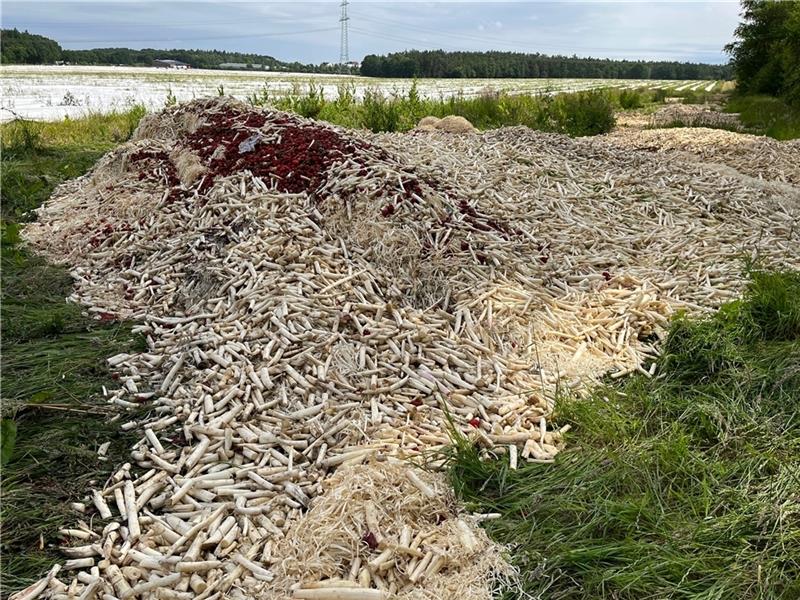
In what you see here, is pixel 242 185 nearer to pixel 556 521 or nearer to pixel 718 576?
pixel 556 521

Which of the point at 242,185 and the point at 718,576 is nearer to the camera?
the point at 718,576

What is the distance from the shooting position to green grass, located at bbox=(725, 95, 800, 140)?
10773 mm

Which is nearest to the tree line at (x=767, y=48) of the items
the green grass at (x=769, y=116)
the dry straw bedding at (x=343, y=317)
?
the green grass at (x=769, y=116)

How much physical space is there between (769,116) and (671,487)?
13700mm

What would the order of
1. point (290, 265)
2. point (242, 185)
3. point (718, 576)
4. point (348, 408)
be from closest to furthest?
point (718, 576) → point (348, 408) → point (290, 265) → point (242, 185)

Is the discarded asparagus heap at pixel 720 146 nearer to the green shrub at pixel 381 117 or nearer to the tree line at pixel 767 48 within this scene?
the green shrub at pixel 381 117

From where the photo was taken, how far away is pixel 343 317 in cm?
315

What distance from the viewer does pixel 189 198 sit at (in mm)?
4566

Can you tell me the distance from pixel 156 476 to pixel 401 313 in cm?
147

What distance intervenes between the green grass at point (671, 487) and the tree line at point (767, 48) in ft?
52.4

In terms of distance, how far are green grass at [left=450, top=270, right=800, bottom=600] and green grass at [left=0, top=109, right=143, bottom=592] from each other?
4.71ft

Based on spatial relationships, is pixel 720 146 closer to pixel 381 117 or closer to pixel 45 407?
pixel 381 117

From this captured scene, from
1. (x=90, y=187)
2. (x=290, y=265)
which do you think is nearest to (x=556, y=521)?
(x=290, y=265)

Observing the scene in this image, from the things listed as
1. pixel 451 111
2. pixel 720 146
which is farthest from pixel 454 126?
pixel 720 146
